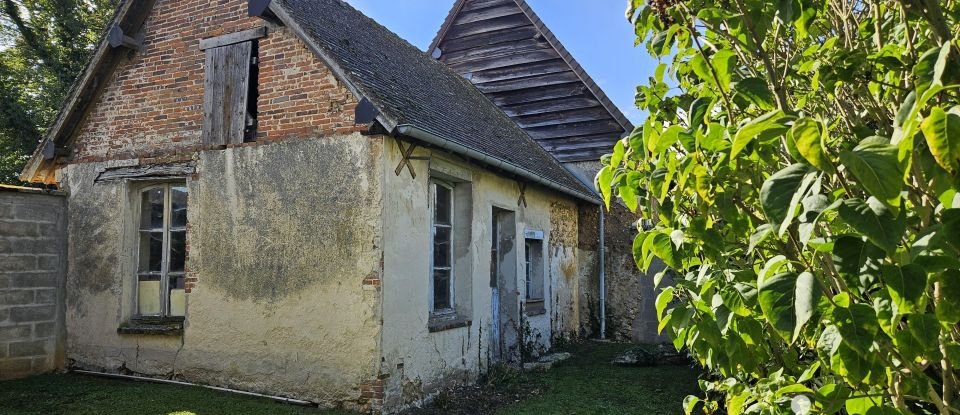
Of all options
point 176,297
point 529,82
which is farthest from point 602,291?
point 176,297

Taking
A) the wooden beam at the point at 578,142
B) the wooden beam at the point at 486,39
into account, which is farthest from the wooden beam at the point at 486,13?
the wooden beam at the point at 578,142

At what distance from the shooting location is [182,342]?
24.6 feet

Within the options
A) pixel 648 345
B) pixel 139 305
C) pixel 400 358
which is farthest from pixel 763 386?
pixel 648 345

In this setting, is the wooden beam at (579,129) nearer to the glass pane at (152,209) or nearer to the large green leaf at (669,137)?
the glass pane at (152,209)

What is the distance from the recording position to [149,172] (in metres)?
8.01

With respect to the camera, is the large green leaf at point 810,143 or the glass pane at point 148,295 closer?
the large green leaf at point 810,143

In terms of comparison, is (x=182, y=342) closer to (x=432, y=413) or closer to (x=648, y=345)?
(x=432, y=413)

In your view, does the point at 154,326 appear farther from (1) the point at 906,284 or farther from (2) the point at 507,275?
(1) the point at 906,284

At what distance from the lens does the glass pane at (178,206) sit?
8.11 m

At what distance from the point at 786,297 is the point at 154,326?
806 centimetres

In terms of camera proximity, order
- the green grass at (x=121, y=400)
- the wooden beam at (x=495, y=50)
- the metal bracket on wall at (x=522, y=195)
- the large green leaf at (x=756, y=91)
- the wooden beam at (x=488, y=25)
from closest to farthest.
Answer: the large green leaf at (x=756, y=91) < the green grass at (x=121, y=400) < the metal bracket on wall at (x=522, y=195) < the wooden beam at (x=495, y=50) < the wooden beam at (x=488, y=25)

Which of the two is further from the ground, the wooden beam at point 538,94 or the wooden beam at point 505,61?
the wooden beam at point 505,61

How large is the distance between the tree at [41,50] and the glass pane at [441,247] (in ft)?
50.5

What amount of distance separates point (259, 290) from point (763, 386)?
610cm
